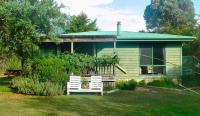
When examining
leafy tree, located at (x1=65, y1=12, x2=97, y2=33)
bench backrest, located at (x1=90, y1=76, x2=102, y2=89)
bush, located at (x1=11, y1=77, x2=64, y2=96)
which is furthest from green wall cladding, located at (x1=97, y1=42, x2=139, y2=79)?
leafy tree, located at (x1=65, y1=12, x2=97, y2=33)

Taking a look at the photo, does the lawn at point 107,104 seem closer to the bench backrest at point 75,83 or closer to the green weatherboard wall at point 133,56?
the bench backrest at point 75,83

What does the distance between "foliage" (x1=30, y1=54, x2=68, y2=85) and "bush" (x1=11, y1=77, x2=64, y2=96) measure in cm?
69

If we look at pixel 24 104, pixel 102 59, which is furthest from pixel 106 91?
pixel 24 104

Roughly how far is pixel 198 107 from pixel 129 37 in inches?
411

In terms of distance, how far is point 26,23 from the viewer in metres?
18.4

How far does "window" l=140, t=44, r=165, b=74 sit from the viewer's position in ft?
80.3

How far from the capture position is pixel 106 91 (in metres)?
18.7

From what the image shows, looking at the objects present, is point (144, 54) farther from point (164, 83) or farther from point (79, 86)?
point (79, 86)

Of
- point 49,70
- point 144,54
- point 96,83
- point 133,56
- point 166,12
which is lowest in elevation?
point 96,83

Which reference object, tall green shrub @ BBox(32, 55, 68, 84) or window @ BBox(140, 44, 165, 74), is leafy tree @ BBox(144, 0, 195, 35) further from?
tall green shrub @ BBox(32, 55, 68, 84)

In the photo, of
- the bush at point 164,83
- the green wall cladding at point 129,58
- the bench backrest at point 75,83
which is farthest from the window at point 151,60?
the bench backrest at point 75,83

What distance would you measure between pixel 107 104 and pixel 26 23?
592 centimetres

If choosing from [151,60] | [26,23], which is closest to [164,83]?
[151,60]

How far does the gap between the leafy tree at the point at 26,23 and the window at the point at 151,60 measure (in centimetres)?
647
